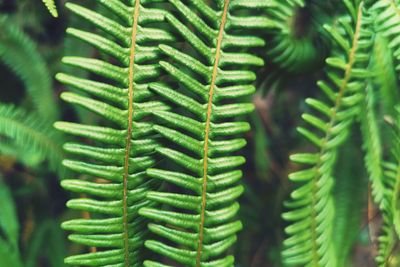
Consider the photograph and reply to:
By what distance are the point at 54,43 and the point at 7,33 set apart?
246mm

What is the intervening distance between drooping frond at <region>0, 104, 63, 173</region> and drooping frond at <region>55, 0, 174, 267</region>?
29cm

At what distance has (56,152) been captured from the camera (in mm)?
1044

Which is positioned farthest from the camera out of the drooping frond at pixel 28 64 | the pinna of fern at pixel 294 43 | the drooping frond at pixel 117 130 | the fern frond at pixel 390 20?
the drooping frond at pixel 28 64

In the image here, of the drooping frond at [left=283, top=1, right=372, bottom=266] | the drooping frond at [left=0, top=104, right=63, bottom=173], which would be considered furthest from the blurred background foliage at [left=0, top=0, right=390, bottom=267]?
the drooping frond at [left=283, top=1, right=372, bottom=266]

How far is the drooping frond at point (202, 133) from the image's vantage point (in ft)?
2.58

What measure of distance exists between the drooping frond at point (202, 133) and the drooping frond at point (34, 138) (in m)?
0.34

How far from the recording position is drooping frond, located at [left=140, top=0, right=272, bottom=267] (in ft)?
2.58

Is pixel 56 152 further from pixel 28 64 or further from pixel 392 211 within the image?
pixel 392 211

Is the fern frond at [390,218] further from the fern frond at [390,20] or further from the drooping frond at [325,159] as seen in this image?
the fern frond at [390,20]

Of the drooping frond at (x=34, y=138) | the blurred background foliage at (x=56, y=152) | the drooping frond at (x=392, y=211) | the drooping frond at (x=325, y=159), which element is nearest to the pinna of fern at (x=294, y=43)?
the blurred background foliage at (x=56, y=152)

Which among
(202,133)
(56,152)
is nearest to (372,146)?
(202,133)

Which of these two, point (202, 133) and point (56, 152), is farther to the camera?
point (56, 152)

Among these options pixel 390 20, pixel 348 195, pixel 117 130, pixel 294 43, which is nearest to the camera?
pixel 117 130

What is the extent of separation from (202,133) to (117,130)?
14 cm
